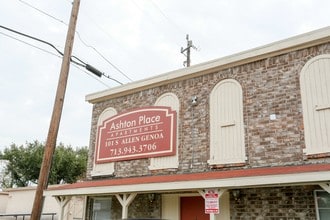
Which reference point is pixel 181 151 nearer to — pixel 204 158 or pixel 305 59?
pixel 204 158

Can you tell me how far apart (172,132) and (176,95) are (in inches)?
52.9

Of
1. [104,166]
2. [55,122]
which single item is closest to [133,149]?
[104,166]

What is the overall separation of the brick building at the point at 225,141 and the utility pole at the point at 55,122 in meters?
2.28

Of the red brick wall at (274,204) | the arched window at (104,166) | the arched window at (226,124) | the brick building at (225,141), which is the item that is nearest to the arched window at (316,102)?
the brick building at (225,141)

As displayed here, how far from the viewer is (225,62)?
10828mm

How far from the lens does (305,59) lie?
9445mm

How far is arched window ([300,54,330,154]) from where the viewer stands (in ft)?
28.2

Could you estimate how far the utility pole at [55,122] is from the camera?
831cm

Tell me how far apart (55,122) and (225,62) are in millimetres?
5414

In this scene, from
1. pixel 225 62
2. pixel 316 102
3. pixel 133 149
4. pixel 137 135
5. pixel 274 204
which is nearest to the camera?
pixel 274 204

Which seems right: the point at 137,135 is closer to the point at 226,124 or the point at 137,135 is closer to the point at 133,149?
the point at 133,149

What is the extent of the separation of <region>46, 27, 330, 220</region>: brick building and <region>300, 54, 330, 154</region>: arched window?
0.08ft

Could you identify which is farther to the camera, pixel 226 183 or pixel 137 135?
pixel 137 135

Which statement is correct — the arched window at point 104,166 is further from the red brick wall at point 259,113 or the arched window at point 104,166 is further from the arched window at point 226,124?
the arched window at point 226,124
